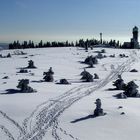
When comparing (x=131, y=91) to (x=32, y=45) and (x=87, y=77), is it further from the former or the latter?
(x=32, y=45)

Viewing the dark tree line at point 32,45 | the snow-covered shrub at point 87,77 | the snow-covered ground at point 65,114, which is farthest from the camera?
the dark tree line at point 32,45

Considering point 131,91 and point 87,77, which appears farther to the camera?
point 87,77

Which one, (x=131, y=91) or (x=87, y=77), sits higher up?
(x=87, y=77)

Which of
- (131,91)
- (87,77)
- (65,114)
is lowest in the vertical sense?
(65,114)

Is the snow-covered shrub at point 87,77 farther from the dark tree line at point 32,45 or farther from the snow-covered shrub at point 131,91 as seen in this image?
the dark tree line at point 32,45

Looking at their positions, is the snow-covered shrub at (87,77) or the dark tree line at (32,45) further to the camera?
the dark tree line at (32,45)

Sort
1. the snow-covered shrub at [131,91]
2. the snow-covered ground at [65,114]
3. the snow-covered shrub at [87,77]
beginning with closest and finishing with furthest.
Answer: the snow-covered ground at [65,114] → the snow-covered shrub at [131,91] → the snow-covered shrub at [87,77]

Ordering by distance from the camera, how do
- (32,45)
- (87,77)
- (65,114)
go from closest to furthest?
1. (65,114)
2. (87,77)
3. (32,45)

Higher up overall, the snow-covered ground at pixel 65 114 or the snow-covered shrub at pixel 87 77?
the snow-covered shrub at pixel 87 77

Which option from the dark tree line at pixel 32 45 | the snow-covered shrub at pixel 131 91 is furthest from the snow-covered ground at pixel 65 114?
the dark tree line at pixel 32 45

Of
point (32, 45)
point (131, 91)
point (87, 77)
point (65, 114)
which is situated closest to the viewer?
point (65, 114)

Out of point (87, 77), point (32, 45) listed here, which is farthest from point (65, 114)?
point (32, 45)
